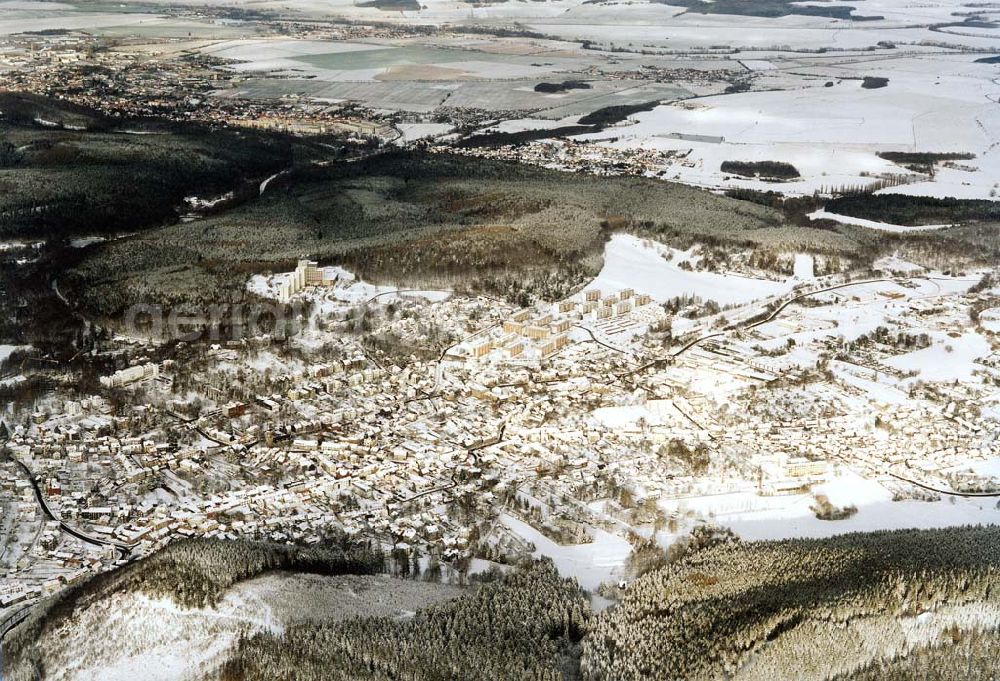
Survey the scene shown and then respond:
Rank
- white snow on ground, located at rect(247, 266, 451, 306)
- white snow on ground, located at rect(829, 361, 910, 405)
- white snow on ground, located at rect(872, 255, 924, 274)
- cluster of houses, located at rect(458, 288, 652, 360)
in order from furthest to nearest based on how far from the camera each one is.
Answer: white snow on ground, located at rect(872, 255, 924, 274)
white snow on ground, located at rect(247, 266, 451, 306)
cluster of houses, located at rect(458, 288, 652, 360)
white snow on ground, located at rect(829, 361, 910, 405)

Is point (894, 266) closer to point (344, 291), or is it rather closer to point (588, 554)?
point (344, 291)

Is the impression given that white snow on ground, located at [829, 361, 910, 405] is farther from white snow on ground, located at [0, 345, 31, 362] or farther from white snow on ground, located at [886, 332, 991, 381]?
white snow on ground, located at [0, 345, 31, 362]

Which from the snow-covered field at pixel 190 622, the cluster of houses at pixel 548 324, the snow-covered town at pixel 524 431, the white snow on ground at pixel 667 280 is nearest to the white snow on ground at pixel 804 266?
the white snow on ground at pixel 667 280

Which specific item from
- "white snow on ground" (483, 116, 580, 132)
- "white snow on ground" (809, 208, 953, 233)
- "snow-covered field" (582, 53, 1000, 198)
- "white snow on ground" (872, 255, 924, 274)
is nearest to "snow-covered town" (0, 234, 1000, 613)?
"white snow on ground" (872, 255, 924, 274)

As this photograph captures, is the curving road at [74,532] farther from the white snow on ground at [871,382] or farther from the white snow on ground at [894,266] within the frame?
the white snow on ground at [894,266]

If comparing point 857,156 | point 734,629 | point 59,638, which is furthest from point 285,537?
point 857,156

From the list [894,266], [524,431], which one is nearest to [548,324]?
[524,431]

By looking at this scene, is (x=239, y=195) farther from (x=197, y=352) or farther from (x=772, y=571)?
(x=772, y=571)
